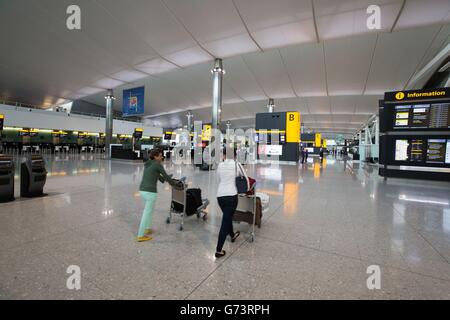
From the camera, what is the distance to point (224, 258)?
255cm

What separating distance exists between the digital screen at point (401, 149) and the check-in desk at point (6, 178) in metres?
12.3

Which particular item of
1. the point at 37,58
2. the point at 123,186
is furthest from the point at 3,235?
the point at 37,58

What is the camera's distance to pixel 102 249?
268 centimetres

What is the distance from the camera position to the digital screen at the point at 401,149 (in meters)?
8.84

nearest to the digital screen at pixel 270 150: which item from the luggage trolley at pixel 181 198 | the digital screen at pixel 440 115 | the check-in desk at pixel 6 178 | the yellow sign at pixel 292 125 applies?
the yellow sign at pixel 292 125

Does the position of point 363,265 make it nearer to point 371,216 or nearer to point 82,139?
point 371,216

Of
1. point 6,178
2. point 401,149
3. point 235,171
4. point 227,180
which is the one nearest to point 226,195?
point 227,180

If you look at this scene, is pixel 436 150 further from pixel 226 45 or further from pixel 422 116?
pixel 226 45

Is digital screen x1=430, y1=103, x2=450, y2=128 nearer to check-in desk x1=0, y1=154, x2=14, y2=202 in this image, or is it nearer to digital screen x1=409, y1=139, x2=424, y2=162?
digital screen x1=409, y1=139, x2=424, y2=162

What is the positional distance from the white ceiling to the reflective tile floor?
287 inches

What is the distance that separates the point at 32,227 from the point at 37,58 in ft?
48.2

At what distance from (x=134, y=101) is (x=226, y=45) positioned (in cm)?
793

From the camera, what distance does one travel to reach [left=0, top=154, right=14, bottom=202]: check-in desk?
15.0 feet

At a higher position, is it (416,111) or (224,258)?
(416,111)
